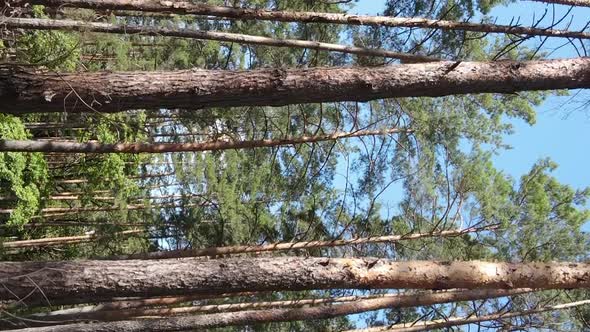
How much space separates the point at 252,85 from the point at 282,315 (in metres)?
4.16

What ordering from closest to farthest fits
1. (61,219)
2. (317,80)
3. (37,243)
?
(317,80) < (37,243) < (61,219)

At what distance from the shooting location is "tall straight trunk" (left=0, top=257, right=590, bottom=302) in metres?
4.30

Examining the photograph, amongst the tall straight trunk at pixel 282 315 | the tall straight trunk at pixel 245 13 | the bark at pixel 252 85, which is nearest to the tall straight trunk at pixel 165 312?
the tall straight trunk at pixel 282 315

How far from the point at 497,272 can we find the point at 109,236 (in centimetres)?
1021

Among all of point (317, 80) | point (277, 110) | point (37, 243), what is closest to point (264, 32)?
point (277, 110)

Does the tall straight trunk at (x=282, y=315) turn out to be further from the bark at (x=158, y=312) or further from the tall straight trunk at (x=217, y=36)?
the tall straight trunk at (x=217, y=36)

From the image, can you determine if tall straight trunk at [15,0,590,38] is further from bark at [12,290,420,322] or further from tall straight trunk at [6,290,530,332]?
bark at [12,290,420,322]

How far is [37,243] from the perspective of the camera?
14.7 m

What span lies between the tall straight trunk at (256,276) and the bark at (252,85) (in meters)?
1.21

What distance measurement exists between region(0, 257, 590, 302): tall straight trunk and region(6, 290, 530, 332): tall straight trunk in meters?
1.94

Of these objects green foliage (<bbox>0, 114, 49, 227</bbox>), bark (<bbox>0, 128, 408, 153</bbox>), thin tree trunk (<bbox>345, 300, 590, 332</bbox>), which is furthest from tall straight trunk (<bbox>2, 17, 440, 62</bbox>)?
thin tree trunk (<bbox>345, 300, 590, 332</bbox>)

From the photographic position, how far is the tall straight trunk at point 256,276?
14.1 feet

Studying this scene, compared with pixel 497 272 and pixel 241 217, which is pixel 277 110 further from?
pixel 497 272

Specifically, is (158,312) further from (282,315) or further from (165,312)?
(282,315)
